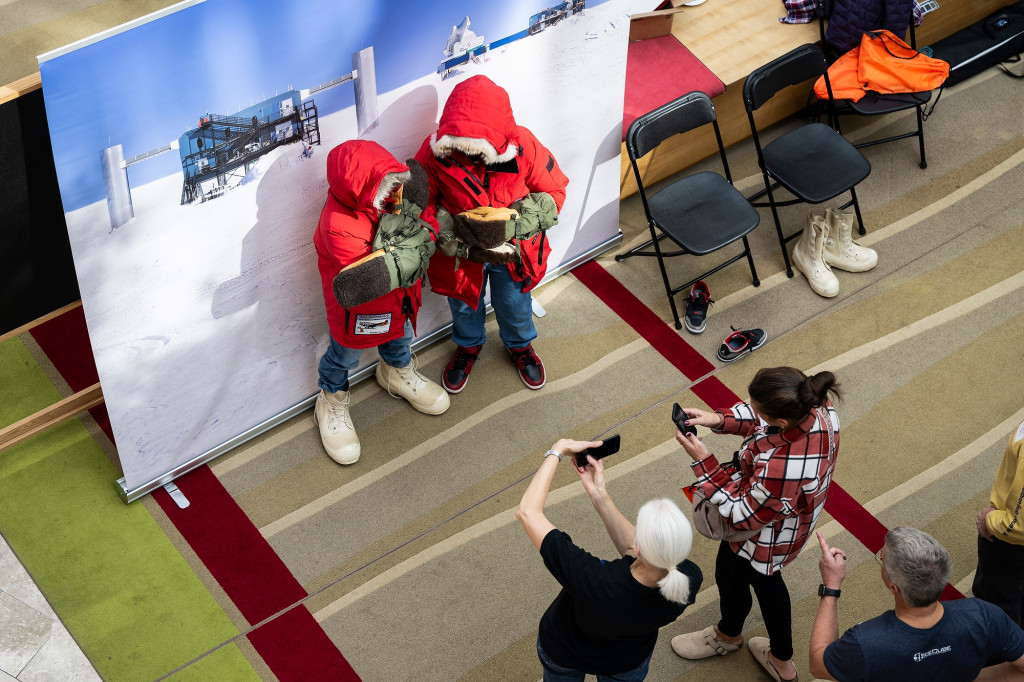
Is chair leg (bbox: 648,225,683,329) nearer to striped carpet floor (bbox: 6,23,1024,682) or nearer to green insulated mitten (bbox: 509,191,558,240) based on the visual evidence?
striped carpet floor (bbox: 6,23,1024,682)

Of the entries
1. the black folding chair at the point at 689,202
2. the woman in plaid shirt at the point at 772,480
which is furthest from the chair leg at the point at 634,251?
the woman in plaid shirt at the point at 772,480

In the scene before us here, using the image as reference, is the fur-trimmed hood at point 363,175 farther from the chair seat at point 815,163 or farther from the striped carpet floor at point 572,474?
the chair seat at point 815,163

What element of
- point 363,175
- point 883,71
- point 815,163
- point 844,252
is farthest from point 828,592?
point 883,71

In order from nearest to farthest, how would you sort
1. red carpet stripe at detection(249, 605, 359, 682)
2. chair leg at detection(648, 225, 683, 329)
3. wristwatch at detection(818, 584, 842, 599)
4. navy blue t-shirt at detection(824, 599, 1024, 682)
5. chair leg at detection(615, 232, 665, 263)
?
navy blue t-shirt at detection(824, 599, 1024, 682), wristwatch at detection(818, 584, 842, 599), red carpet stripe at detection(249, 605, 359, 682), chair leg at detection(648, 225, 683, 329), chair leg at detection(615, 232, 665, 263)

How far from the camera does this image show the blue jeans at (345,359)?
4.39m

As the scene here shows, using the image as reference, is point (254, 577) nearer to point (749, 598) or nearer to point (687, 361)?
point (749, 598)

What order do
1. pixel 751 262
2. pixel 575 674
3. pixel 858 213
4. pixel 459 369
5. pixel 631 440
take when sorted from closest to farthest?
pixel 575 674, pixel 631 440, pixel 459 369, pixel 751 262, pixel 858 213

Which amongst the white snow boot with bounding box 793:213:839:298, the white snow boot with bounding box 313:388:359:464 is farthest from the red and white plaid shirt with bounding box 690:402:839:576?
the white snow boot with bounding box 793:213:839:298

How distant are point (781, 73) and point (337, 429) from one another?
292 cm

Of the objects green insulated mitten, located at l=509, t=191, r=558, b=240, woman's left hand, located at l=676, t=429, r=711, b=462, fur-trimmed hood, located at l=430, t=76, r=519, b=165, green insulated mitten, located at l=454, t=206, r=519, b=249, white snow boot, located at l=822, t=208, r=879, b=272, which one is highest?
fur-trimmed hood, located at l=430, t=76, r=519, b=165

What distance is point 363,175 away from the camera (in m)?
3.74

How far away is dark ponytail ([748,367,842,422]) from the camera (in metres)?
3.03

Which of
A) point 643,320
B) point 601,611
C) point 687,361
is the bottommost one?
point 687,361

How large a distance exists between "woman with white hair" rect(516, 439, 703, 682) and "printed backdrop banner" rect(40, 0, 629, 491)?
62.8 inches
